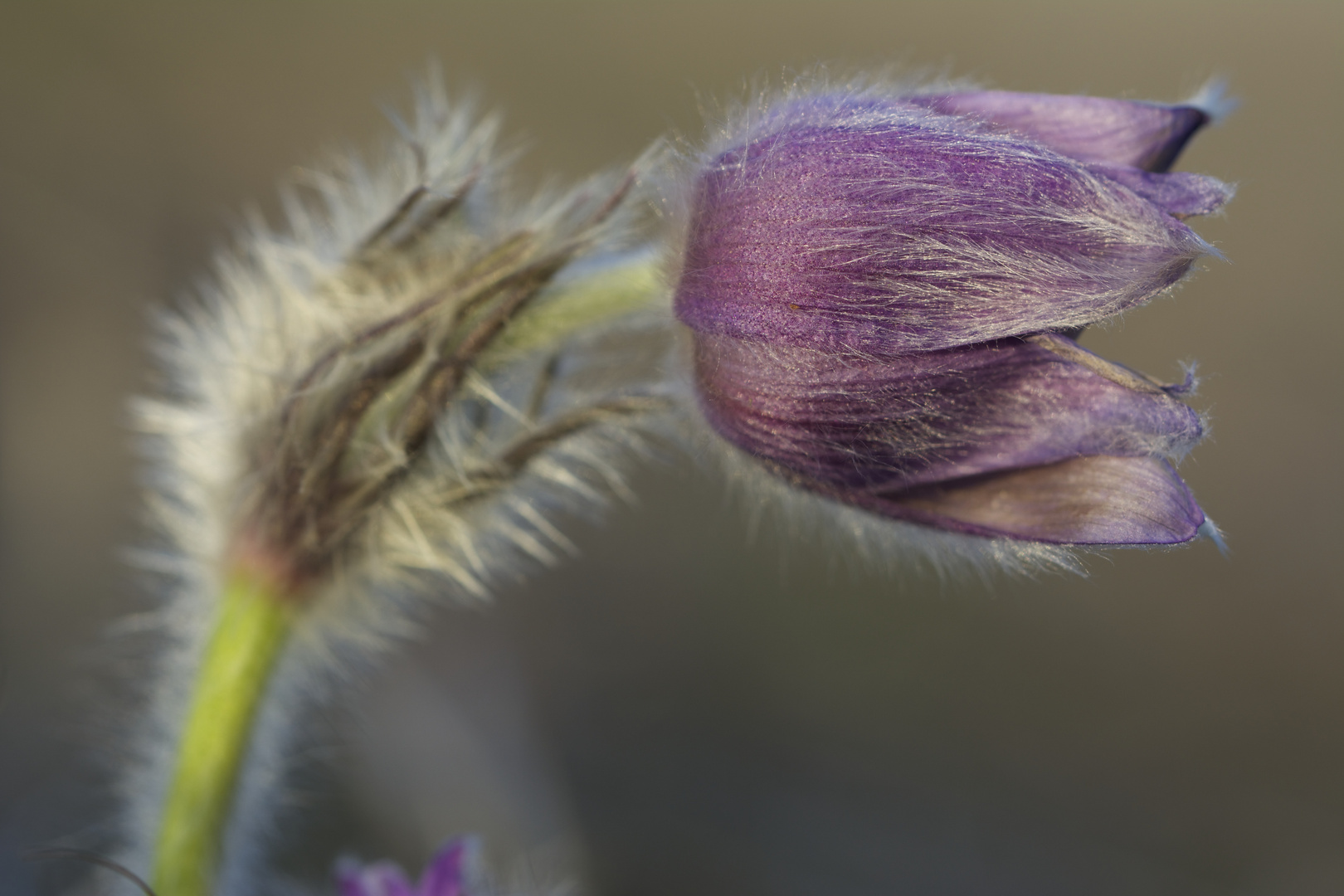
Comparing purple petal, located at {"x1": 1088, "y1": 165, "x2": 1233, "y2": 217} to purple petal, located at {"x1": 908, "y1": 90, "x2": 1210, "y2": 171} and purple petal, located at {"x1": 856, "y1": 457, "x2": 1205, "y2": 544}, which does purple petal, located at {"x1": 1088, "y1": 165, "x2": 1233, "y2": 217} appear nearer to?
purple petal, located at {"x1": 908, "y1": 90, "x2": 1210, "y2": 171}

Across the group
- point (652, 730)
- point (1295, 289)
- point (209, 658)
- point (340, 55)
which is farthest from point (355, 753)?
point (1295, 289)

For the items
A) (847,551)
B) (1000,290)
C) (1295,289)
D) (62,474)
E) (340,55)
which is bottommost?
(1295,289)

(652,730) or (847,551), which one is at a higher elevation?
(847,551)

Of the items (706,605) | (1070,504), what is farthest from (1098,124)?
(706,605)

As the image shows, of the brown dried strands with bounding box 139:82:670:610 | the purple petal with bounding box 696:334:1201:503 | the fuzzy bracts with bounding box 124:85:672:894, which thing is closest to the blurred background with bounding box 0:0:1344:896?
the fuzzy bracts with bounding box 124:85:672:894

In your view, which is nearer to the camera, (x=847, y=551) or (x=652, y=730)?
(x=847, y=551)

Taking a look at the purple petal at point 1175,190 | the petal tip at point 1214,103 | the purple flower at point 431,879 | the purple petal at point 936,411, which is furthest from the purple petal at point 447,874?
the petal tip at point 1214,103

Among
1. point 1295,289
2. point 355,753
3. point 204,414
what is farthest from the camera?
point 1295,289

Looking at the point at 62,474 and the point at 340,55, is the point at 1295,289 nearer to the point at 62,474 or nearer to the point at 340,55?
the point at 340,55
